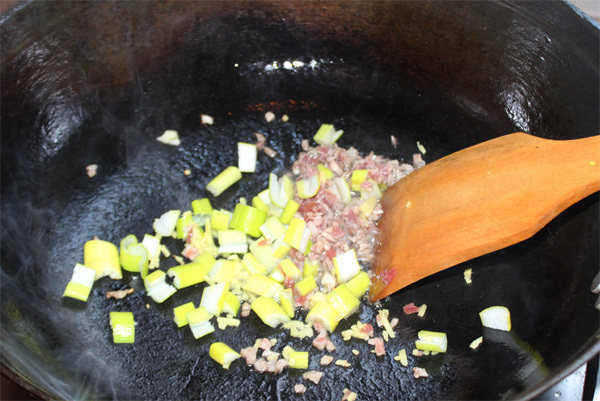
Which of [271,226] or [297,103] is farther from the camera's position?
[297,103]

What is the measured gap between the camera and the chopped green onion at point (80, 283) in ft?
5.79

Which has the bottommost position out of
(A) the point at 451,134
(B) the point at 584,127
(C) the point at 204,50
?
(C) the point at 204,50

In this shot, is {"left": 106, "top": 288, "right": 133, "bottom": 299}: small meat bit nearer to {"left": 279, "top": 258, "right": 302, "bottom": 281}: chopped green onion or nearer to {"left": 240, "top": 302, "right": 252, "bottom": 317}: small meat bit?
{"left": 240, "top": 302, "right": 252, "bottom": 317}: small meat bit

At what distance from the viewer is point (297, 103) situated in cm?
229

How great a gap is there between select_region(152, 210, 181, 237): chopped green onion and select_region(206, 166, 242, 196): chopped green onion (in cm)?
16

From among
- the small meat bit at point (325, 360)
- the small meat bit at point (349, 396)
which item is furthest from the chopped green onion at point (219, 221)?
the small meat bit at point (349, 396)

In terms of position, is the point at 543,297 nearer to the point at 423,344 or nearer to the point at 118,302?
the point at 423,344

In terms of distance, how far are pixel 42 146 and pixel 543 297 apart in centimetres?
186

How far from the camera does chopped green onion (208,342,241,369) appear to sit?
1621 millimetres

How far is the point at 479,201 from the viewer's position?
169 cm

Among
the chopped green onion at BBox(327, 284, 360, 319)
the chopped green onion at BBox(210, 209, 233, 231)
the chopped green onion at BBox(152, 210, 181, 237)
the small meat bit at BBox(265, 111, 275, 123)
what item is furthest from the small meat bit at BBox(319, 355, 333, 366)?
the small meat bit at BBox(265, 111, 275, 123)

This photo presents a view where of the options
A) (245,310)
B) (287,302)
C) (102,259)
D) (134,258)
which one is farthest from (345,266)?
(102,259)

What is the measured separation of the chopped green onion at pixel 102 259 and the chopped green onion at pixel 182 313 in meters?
0.26

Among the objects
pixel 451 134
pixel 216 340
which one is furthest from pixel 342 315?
pixel 451 134
